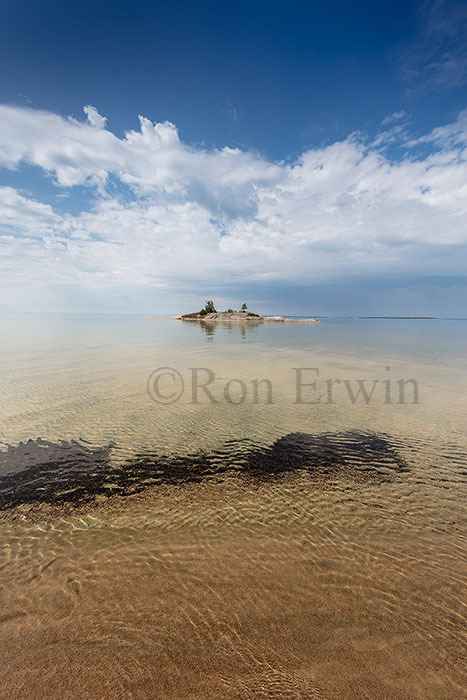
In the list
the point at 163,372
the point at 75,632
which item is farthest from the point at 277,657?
the point at 163,372

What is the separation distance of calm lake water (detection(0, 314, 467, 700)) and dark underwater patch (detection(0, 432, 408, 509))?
0.24 feet

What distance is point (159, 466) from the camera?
9.70 m

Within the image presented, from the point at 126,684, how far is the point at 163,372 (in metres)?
21.1

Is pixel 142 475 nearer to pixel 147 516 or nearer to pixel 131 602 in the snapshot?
pixel 147 516

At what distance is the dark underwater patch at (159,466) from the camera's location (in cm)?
834

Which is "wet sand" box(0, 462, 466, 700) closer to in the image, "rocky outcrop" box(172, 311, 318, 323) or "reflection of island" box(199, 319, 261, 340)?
"reflection of island" box(199, 319, 261, 340)

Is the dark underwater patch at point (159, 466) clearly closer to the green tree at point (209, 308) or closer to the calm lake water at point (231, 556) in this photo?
the calm lake water at point (231, 556)

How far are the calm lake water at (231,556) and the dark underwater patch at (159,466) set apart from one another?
0.07 metres

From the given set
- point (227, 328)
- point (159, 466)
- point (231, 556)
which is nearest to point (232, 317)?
point (227, 328)

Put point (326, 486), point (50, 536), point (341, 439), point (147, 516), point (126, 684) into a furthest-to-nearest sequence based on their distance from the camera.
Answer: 1. point (341, 439)
2. point (326, 486)
3. point (147, 516)
4. point (50, 536)
5. point (126, 684)

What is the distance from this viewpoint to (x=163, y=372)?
24.2 metres

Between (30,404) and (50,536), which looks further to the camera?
(30,404)

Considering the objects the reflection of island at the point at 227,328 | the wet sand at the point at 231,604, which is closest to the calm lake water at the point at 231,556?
the wet sand at the point at 231,604

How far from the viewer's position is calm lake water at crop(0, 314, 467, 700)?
3.87 metres
